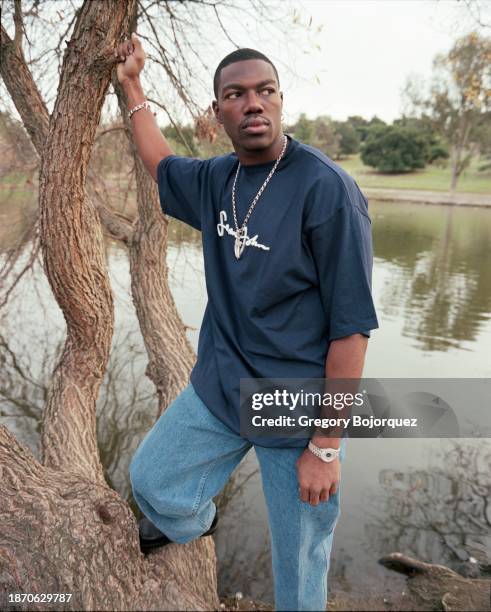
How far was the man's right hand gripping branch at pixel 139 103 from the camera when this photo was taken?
6.27 feet

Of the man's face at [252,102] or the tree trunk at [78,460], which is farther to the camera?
the tree trunk at [78,460]

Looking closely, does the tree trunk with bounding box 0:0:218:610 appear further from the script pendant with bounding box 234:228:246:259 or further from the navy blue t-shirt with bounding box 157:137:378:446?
the script pendant with bounding box 234:228:246:259

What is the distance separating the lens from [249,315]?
60.6 inches

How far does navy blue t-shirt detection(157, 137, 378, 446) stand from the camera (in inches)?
54.0

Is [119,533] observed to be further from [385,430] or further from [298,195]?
[298,195]

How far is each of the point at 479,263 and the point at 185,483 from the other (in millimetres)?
11285

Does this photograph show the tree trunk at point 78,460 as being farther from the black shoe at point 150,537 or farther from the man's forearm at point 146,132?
the man's forearm at point 146,132

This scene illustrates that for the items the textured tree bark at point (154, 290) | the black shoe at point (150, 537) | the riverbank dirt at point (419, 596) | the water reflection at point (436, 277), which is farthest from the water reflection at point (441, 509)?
the water reflection at point (436, 277)

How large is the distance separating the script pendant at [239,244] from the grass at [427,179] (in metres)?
29.6

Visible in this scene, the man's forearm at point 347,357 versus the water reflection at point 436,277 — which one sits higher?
the man's forearm at point 347,357

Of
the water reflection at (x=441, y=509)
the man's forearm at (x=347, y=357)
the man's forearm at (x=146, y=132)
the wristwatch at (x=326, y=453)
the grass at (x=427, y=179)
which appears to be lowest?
the water reflection at (x=441, y=509)

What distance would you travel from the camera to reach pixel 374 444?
4.49m

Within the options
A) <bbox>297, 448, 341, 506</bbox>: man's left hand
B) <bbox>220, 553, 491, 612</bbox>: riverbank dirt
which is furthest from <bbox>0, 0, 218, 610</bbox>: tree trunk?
<bbox>220, 553, 491, 612</bbox>: riverbank dirt

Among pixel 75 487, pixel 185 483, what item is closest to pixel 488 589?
pixel 185 483
